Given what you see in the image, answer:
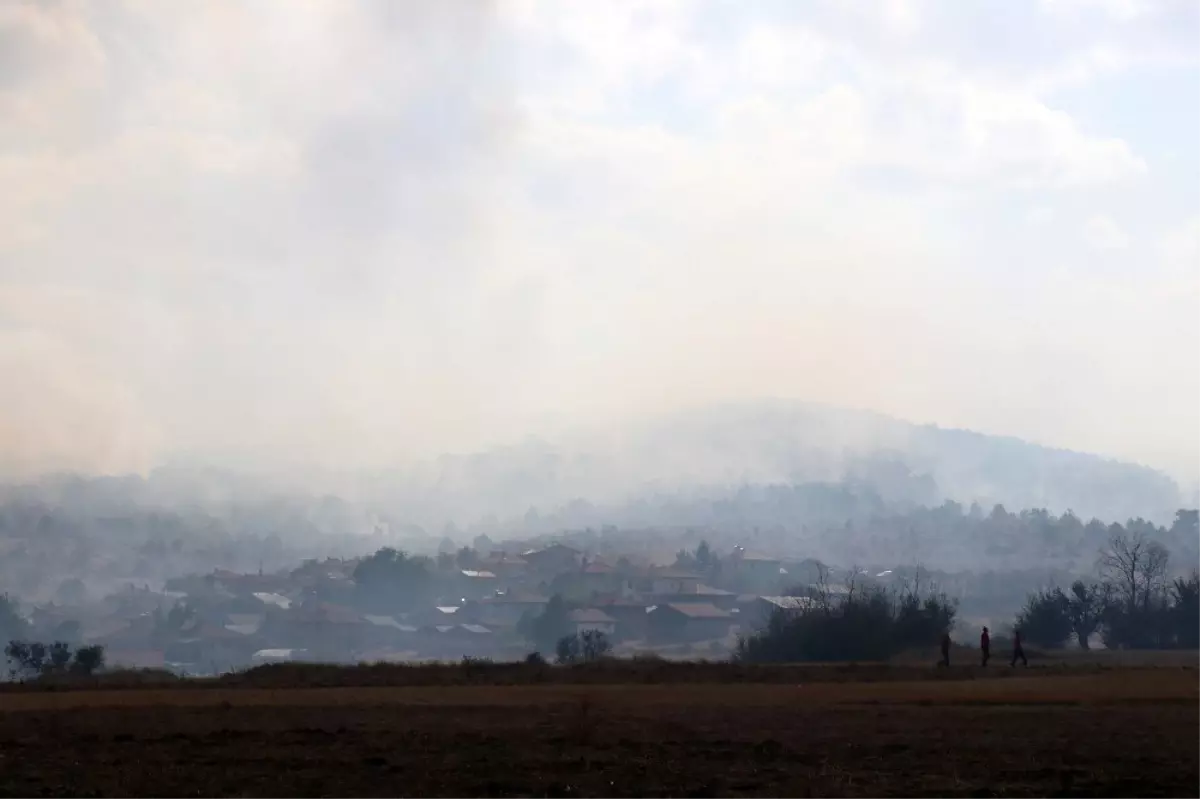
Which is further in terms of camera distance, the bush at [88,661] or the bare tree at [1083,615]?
the bare tree at [1083,615]

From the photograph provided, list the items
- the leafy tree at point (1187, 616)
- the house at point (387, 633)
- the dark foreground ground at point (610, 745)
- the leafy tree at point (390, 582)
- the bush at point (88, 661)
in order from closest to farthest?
the dark foreground ground at point (610, 745), the bush at point (88, 661), the leafy tree at point (1187, 616), the house at point (387, 633), the leafy tree at point (390, 582)

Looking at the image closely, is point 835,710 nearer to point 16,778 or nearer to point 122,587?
point 16,778

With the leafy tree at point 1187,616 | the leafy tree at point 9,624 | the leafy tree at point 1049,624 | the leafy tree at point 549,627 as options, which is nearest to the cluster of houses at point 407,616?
the leafy tree at point 549,627

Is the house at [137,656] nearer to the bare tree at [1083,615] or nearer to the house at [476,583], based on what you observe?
the house at [476,583]

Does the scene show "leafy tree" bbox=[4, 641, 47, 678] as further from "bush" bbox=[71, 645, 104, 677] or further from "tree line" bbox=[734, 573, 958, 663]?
"tree line" bbox=[734, 573, 958, 663]

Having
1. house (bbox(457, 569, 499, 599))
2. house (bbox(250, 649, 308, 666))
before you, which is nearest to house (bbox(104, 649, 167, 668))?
house (bbox(250, 649, 308, 666))

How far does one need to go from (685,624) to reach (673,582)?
1374 inches

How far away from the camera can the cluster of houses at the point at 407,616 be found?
106 metres

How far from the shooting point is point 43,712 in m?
27.7

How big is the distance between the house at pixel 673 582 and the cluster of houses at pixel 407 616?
12.0 inches

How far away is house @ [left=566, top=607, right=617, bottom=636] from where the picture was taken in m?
106

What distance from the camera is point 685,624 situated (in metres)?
112

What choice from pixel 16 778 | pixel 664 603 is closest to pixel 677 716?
pixel 16 778

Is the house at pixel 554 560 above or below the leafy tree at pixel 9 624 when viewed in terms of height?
above
